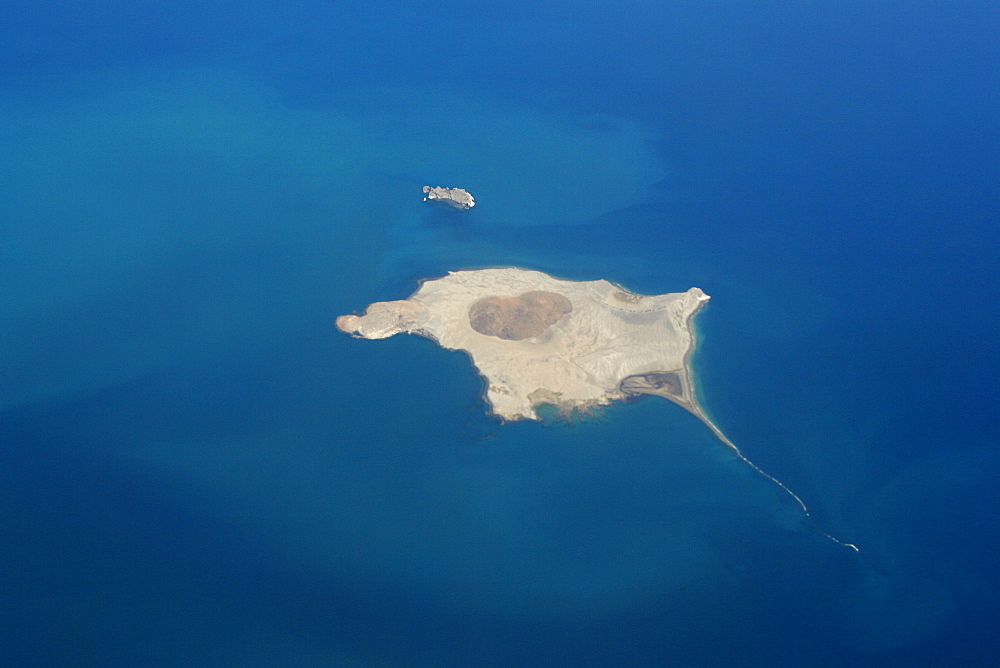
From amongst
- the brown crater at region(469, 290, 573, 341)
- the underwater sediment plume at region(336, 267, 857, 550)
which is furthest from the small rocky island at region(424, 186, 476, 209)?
the brown crater at region(469, 290, 573, 341)

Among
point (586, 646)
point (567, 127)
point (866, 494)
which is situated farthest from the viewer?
point (567, 127)

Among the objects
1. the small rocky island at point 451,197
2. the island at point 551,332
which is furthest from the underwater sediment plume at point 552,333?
the small rocky island at point 451,197

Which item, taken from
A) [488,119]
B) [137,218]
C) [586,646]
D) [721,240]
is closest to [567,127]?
[488,119]

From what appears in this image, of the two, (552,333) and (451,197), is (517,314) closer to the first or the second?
(552,333)

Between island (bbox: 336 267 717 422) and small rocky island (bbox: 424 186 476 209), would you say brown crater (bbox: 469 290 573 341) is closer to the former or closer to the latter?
island (bbox: 336 267 717 422)

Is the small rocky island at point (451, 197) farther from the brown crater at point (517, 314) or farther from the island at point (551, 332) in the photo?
the brown crater at point (517, 314)

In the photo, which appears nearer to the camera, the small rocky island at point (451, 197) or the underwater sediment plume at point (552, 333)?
the underwater sediment plume at point (552, 333)

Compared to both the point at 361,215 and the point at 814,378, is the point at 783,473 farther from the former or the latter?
the point at 361,215
